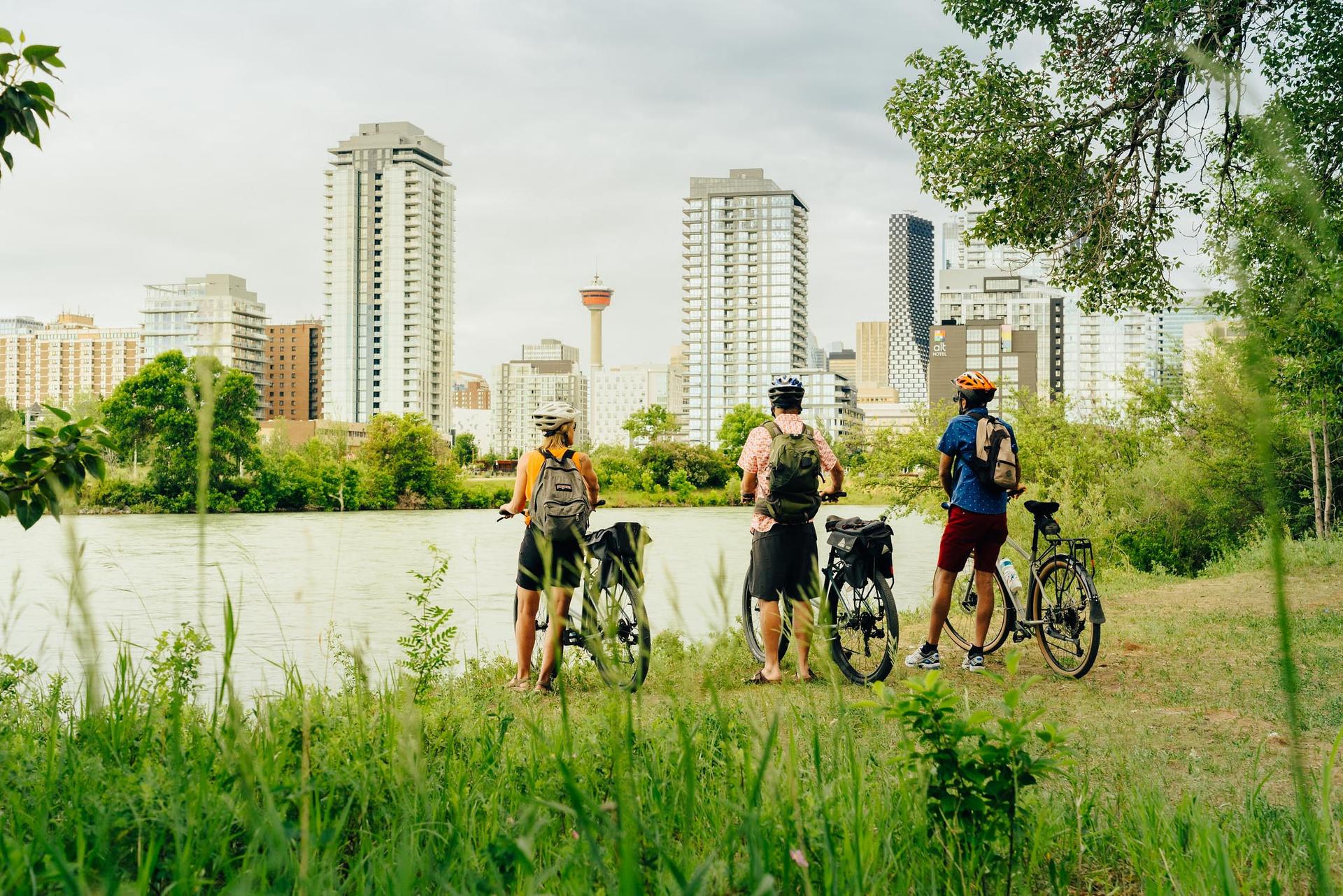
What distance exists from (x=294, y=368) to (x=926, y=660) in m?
164

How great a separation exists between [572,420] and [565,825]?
3682 mm

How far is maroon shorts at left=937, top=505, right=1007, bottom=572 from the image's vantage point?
5840 millimetres

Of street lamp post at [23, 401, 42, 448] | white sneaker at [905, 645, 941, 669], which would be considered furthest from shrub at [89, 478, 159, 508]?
street lamp post at [23, 401, 42, 448]

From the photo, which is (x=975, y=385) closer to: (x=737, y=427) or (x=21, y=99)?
(x=21, y=99)

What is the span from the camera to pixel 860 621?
19.5ft

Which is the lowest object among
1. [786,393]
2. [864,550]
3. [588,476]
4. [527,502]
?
[864,550]

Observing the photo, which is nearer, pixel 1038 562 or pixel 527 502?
pixel 527 502

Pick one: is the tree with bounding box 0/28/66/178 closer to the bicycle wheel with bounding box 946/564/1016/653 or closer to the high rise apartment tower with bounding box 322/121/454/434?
the bicycle wheel with bounding box 946/564/1016/653

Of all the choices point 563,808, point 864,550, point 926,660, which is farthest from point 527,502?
point 563,808

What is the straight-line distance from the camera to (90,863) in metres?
1.68

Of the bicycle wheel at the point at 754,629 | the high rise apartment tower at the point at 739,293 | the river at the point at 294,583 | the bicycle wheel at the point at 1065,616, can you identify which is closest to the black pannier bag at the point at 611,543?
the river at the point at 294,583

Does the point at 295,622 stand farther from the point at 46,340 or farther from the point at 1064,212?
the point at 46,340

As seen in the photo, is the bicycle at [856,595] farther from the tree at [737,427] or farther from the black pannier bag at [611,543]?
the tree at [737,427]

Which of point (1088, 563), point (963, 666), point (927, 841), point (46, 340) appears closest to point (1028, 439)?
point (1088, 563)
